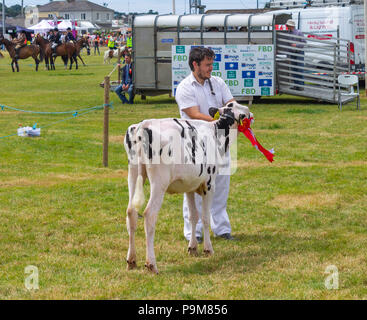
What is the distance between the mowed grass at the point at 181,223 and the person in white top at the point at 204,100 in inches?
10.3

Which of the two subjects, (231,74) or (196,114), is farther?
(231,74)

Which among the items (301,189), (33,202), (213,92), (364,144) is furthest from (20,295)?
(364,144)

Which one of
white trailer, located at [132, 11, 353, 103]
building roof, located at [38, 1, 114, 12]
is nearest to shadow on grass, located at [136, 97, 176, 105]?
white trailer, located at [132, 11, 353, 103]

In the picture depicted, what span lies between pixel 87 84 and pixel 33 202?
22.4 m

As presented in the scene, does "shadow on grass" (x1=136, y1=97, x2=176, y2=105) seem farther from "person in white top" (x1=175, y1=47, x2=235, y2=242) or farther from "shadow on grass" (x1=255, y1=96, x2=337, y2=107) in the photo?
"person in white top" (x1=175, y1=47, x2=235, y2=242)

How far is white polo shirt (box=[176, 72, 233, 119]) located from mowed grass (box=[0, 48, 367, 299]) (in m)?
1.52

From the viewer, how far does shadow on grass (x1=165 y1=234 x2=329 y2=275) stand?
6.80 m

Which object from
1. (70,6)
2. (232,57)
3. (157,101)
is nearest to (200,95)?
(232,57)

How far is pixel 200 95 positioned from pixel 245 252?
1.76 metres

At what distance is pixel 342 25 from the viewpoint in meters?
24.4

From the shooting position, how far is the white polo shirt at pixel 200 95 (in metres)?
7.67

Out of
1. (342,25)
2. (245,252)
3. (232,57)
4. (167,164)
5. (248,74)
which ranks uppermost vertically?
(342,25)

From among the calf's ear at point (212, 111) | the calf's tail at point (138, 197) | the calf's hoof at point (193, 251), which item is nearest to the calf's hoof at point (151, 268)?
the calf's tail at point (138, 197)

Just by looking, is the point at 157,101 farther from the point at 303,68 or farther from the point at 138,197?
the point at 138,197
